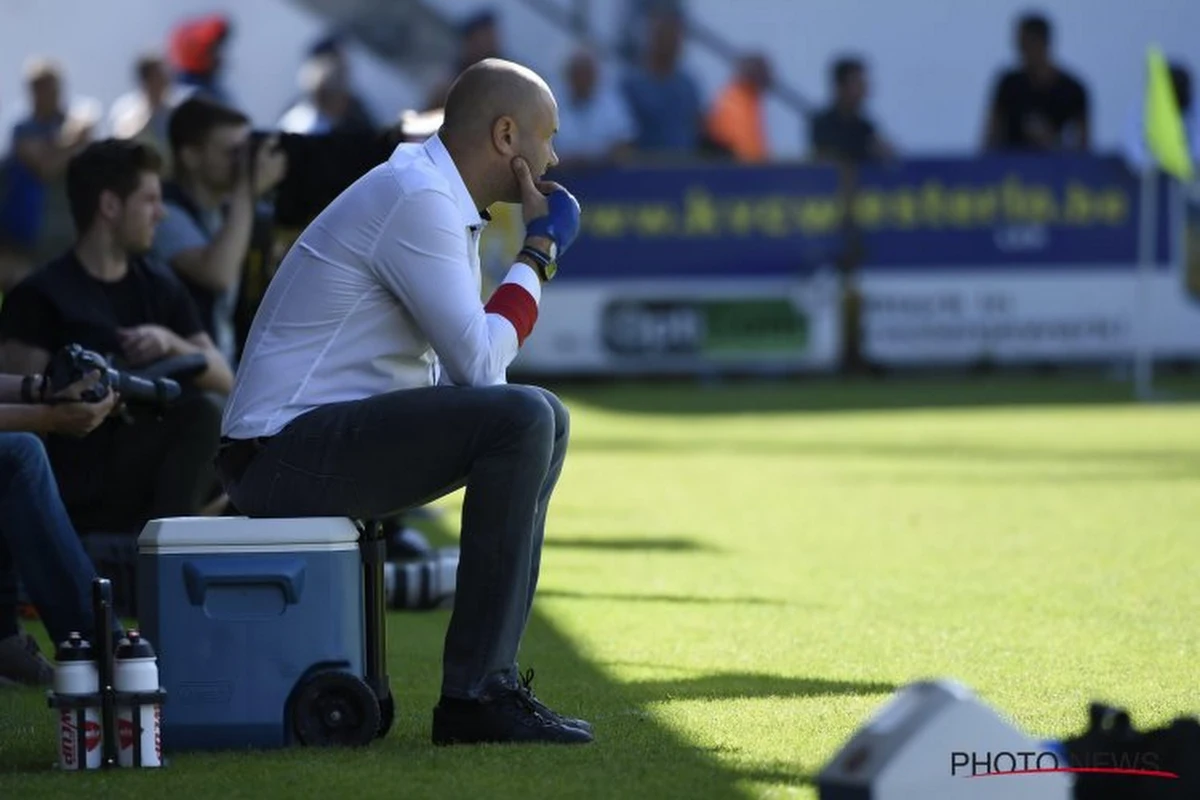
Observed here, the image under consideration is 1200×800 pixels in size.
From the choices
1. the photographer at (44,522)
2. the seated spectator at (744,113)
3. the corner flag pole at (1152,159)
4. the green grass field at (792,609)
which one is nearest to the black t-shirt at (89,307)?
the photographer at (44,522)

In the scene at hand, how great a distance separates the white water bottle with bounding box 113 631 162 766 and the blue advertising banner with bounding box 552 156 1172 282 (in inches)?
511

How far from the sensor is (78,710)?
509cm

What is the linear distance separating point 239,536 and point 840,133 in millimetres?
14769

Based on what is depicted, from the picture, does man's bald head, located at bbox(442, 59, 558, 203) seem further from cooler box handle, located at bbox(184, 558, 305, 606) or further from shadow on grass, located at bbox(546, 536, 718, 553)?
shadow on grass, located at bbox(546, 536, 718, 553)

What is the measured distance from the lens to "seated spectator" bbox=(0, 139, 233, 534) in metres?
7.12

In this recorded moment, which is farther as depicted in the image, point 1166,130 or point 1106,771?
point 1166,130

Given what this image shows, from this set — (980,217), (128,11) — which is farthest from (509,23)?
(980,217)

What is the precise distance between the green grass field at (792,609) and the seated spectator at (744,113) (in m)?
6.29

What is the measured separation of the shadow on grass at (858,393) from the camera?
54.5 feet

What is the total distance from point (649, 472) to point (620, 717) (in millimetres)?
6735

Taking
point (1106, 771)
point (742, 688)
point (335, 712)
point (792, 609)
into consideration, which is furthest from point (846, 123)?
point (1106, 771)

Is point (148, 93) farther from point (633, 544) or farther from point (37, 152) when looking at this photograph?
point (633, 544)

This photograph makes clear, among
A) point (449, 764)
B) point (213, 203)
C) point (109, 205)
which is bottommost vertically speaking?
point (449, 764)

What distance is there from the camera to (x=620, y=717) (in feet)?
19.0
